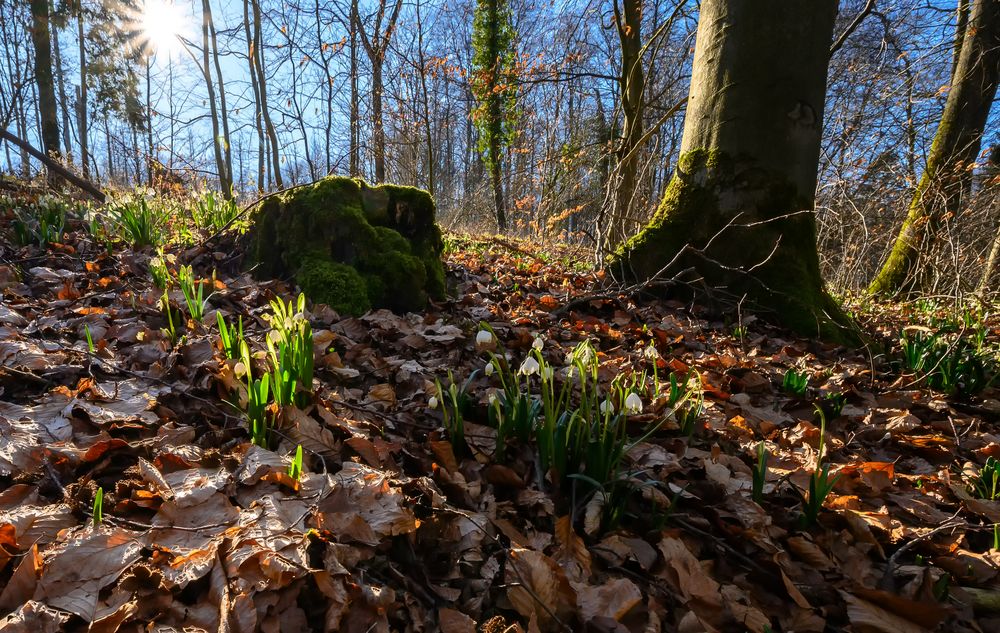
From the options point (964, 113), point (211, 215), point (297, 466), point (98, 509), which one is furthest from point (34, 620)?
point (964, 113)

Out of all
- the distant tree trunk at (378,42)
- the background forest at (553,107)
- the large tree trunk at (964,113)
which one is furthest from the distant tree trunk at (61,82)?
the large tree trunk at (964,113)

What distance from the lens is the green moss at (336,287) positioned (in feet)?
10.2

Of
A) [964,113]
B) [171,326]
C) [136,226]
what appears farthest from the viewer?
[964,113]

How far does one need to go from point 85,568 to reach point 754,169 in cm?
405

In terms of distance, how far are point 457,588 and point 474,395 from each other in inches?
39.6

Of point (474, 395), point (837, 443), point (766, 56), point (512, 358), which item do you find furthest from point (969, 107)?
point (474, 395)

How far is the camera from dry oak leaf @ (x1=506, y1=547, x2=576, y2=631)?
4.04 ft

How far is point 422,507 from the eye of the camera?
1.44 metres

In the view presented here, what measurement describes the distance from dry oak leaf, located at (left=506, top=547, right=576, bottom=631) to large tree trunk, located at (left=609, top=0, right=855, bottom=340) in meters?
2.59

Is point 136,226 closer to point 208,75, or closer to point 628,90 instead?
point 628,90

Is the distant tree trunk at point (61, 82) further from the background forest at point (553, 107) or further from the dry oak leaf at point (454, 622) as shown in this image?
the dry oak leaf at point (454, 622)

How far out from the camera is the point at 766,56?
3.43m

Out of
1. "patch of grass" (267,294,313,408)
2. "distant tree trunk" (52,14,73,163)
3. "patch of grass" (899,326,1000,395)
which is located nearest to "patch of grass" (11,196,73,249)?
"patch of grass" (267,294,313,408)

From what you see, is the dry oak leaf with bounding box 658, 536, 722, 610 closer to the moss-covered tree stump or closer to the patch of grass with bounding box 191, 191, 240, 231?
the moss-covered tree stump
